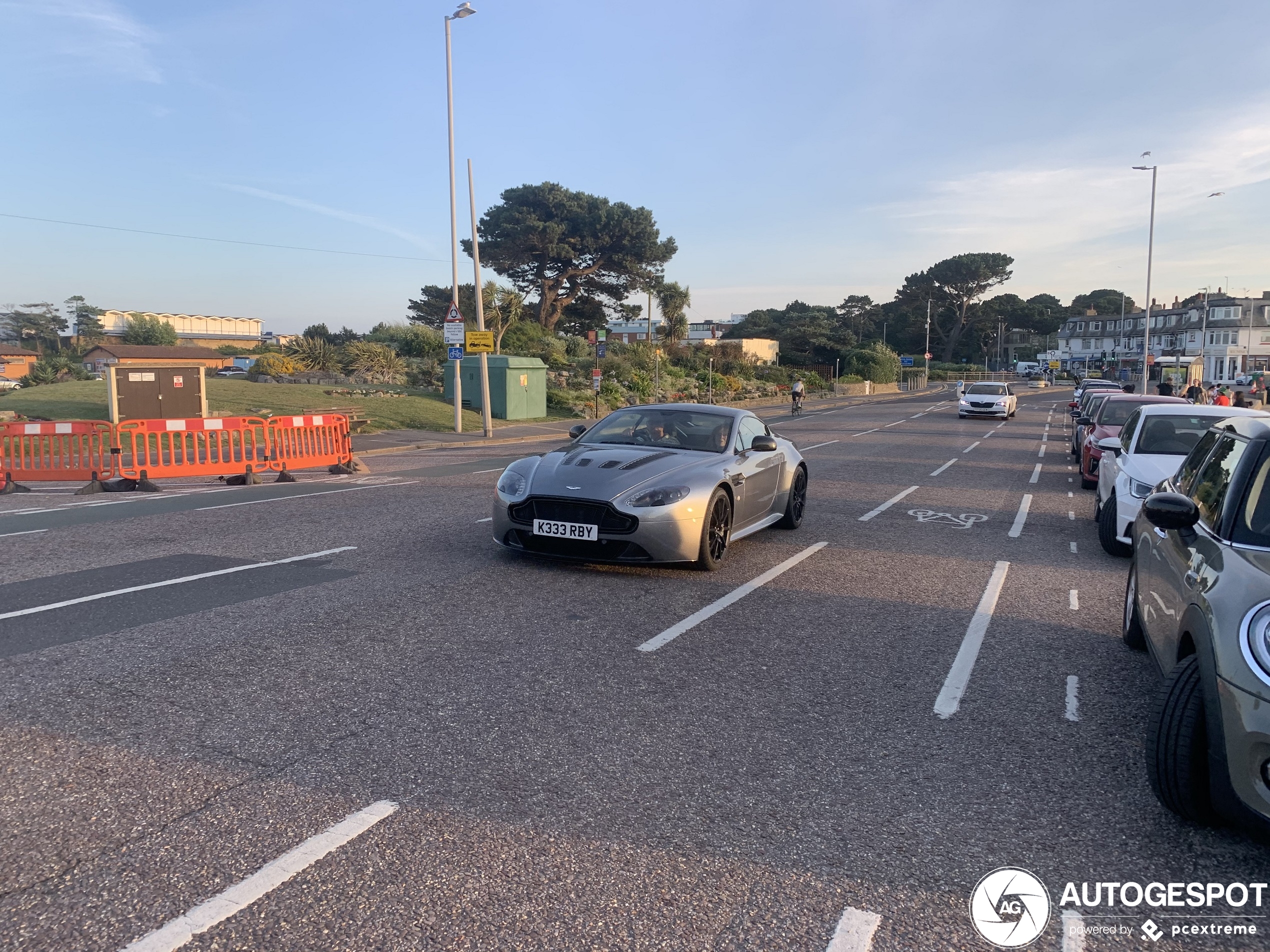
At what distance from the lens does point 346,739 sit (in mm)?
4047

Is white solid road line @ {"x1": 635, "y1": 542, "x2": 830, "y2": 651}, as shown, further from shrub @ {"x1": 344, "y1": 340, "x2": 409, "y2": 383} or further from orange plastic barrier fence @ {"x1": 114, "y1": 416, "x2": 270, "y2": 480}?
shrub @ {"x1": 344, "y1": 340, "x2": 409, "y2": 383}

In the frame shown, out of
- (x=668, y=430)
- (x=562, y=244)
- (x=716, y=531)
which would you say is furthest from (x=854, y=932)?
(x=562, y=244)

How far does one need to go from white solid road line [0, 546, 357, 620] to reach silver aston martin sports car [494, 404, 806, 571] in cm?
174

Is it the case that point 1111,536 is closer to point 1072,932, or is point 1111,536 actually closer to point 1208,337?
point 1072,932

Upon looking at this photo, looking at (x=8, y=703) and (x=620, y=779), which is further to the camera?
(x=8, y=703)

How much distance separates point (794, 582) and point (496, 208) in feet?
186

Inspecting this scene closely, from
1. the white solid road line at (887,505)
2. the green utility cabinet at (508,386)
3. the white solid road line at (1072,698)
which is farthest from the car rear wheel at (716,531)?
the green utility cabinet at (508,386)

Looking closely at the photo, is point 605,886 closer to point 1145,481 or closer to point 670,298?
point 1145,481

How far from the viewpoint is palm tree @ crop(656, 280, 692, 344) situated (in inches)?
2544

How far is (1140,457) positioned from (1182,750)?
7.08 metres

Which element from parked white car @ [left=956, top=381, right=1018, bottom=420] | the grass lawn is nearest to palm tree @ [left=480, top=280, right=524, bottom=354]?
the grass lawn

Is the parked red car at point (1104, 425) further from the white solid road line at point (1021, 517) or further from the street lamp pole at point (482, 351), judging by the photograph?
the street lamp pole at point (482, 351)

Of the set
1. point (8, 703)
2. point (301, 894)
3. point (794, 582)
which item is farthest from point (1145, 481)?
point (8, 703)

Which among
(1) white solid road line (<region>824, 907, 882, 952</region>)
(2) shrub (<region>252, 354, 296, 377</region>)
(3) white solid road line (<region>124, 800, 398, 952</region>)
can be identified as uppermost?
(2) shrub (<region>252, 354, 296, 377</region>)
